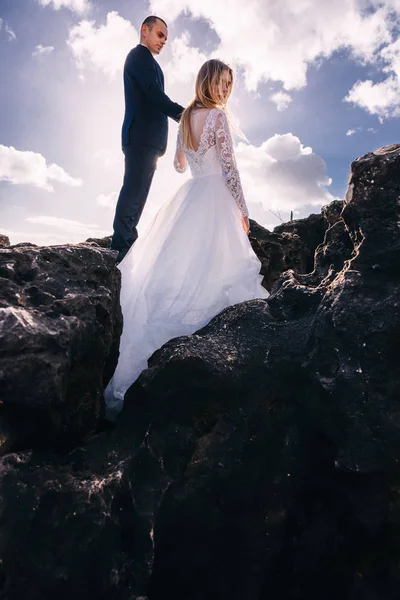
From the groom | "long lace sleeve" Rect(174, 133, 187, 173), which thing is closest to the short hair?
the groom

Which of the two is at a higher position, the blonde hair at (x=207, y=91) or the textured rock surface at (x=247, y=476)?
the blonde hair at (x=207, y=91)

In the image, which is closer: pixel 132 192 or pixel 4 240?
pixel 4 240

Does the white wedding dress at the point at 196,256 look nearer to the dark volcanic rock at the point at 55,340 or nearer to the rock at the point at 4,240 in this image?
the dark volcanic rock at the point at 55,340

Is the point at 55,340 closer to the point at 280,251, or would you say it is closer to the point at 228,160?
the point at 228,160

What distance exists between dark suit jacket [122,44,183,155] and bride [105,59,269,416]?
0.88m

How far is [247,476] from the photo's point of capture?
6.93 ft

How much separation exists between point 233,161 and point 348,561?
3593 mm

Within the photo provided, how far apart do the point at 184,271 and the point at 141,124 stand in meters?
2.56

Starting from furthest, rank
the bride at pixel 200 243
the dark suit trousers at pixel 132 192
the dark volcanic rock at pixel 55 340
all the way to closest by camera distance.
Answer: the dark suit trousers at pixel 132 192 < the bride at pixel 200 243 < the dark volcanic rock at pixel 55 340

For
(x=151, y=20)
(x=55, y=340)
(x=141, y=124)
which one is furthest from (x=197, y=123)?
(x=55, y=340)

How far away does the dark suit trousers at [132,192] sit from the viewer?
5422 mm

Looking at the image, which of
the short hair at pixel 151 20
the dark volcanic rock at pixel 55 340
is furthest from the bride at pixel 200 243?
the short hair at pixel 151 20

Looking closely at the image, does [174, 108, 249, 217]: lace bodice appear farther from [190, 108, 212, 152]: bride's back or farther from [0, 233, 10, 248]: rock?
[0, 233, 10, 248]: rock

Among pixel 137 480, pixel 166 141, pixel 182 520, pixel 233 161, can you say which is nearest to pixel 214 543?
pixel 182 520
